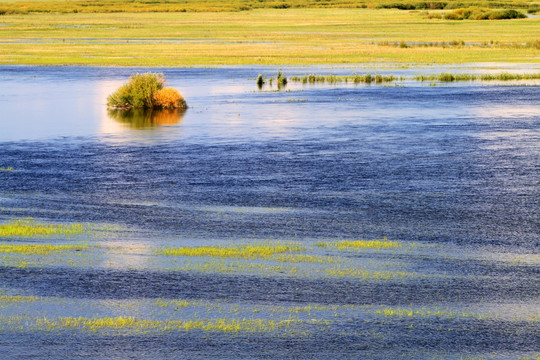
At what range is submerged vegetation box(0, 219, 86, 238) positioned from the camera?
15.7 metres

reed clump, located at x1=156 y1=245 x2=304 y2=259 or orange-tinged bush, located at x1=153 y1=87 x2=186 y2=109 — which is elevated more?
orange-tinged bush, located at x1=153 y1=87 x2=186 y2=109

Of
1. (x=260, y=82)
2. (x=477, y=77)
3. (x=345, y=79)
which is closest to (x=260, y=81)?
(x=260, y=82)

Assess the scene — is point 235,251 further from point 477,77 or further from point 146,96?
point 477,77

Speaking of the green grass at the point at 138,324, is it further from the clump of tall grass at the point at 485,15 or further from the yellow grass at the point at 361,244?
the clump of tall grass at the point at 485,15

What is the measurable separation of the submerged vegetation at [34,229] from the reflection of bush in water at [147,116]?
16064 millimetres

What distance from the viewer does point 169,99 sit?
125 feet

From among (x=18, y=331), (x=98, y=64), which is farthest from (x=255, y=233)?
(x=98, y=64)

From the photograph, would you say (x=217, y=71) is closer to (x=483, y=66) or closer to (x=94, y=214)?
(x=483, y=66)

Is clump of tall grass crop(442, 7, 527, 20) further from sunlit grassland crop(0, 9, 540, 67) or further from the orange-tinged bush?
the orange-tinged bush

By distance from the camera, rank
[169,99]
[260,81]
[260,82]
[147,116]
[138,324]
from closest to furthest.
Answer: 1. [138,324]
2. [147,116]
3. [169,99]
4. [260,82]
5. [260,81]

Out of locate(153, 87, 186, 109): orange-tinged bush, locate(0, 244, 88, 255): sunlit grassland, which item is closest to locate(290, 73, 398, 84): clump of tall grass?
locate(153, 87, 186, 109): orange-tinged bush

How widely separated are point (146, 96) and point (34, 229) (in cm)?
2295

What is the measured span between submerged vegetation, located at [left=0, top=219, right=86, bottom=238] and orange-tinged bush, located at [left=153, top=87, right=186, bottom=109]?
21851 millimetres

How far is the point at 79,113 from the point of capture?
1416 inches
